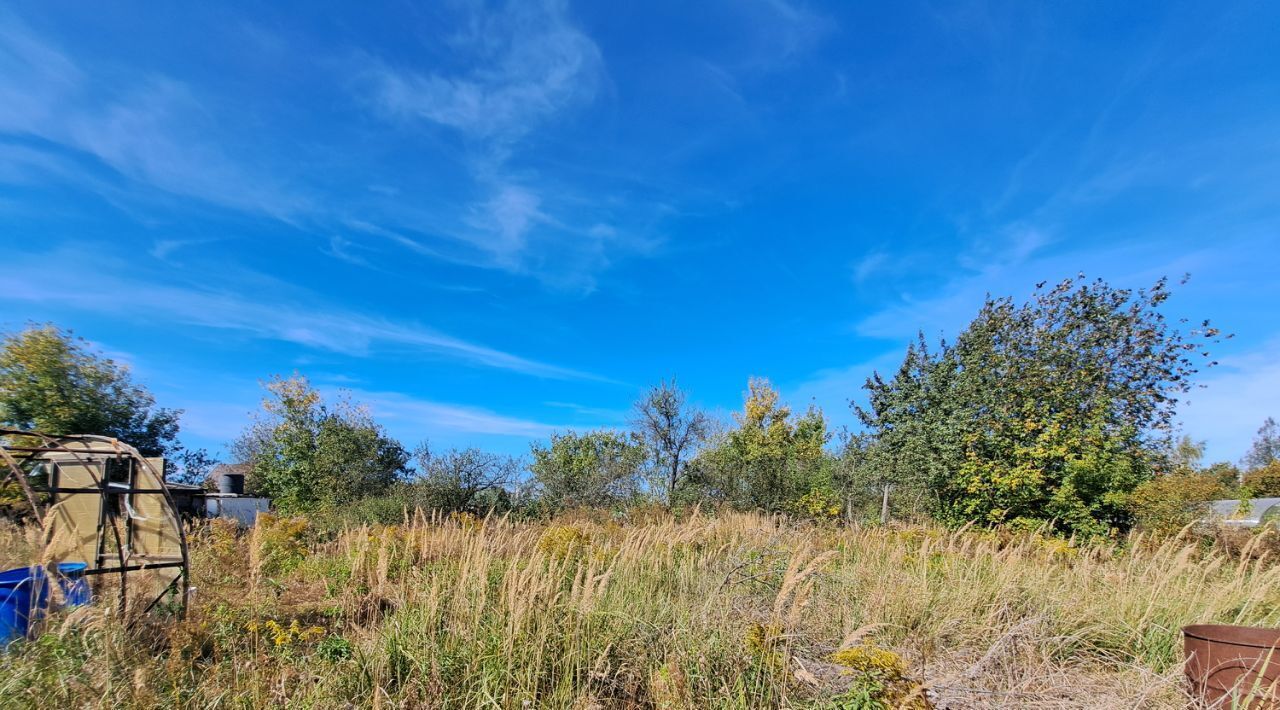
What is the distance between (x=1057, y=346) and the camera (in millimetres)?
15156

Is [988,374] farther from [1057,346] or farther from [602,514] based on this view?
[602,514]

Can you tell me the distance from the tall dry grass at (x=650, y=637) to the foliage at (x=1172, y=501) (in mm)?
3624

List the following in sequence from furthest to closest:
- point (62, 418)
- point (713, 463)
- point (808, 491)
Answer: point (713, 463) → point (808, 491) → point (62, 418)

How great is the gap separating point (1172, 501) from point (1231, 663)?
24.3ft

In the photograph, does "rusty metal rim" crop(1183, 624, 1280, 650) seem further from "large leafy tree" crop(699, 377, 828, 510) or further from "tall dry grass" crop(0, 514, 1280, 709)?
"large leafy tree" crop(699, 377, 828, 510)

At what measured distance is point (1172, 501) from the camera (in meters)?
9.02

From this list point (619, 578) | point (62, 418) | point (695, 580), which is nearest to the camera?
point (619, 578)

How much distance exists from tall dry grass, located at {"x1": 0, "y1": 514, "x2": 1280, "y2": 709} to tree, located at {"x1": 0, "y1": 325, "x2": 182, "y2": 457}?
46.2 feet

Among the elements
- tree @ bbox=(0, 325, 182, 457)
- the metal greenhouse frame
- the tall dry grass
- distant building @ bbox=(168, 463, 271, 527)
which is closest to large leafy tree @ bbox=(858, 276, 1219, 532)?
the tall dry grass

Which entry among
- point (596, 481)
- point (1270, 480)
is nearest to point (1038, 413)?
point (596, 481)

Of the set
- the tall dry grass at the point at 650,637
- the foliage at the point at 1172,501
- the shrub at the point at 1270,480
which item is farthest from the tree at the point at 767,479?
the shrub at the point at 1270,480

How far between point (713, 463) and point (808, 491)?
3.13 meters

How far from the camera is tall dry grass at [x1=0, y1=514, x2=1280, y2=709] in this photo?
308 centimetres

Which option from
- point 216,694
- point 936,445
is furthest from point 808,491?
point 216,694
